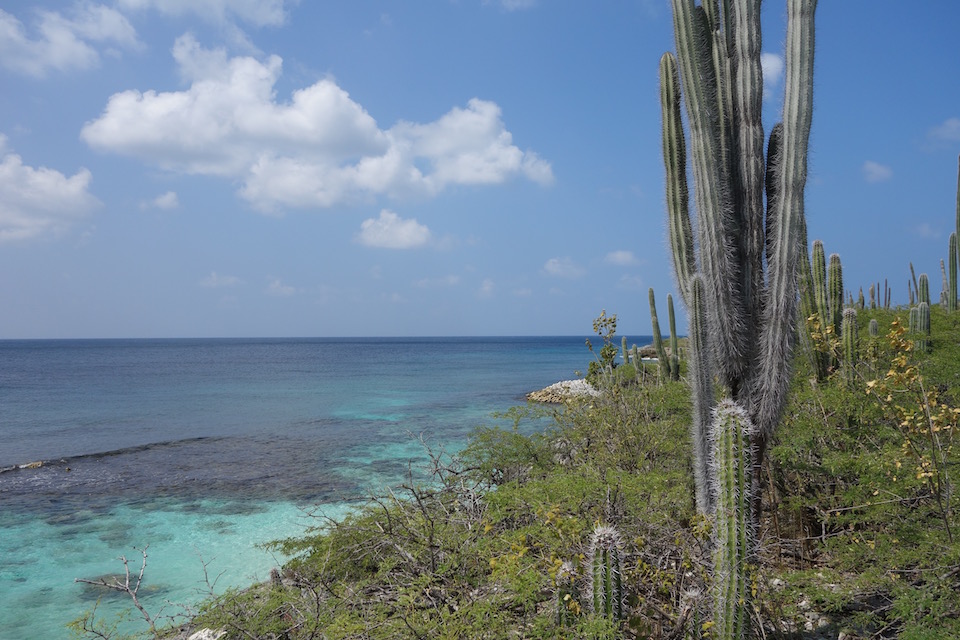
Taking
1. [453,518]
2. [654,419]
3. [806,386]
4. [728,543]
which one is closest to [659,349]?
[654,419]

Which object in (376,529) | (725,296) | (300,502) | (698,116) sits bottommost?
(300,502)

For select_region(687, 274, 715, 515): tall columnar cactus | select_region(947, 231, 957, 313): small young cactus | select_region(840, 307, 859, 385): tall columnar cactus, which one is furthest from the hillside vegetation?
select_region(947, 231, 957, 313): small young cactus

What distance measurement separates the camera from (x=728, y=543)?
312cm

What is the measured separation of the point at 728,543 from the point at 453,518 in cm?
215

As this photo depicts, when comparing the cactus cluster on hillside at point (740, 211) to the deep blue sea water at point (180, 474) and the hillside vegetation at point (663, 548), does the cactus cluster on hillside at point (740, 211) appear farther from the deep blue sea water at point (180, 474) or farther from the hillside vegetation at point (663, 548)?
the deep blue sea water at point (180, 474)

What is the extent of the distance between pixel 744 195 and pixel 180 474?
1355cm

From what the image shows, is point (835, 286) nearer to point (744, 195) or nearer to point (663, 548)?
point (744, 195)

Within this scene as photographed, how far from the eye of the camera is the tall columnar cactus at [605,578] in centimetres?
303

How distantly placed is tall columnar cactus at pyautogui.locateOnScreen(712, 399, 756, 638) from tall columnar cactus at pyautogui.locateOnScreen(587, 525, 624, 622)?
0.55 m

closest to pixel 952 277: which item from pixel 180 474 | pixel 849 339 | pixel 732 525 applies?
pixel 849 339

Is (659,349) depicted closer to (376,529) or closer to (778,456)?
(778,456)

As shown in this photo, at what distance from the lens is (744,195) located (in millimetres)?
4613

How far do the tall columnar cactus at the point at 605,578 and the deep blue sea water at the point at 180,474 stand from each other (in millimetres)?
2537

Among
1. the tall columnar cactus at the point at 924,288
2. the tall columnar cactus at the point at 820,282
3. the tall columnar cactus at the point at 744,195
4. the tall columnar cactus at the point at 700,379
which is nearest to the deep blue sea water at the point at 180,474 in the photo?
the tall columnar cactus at the point at 700,379
